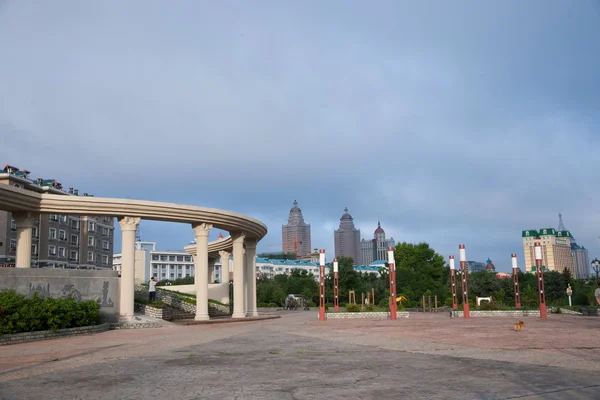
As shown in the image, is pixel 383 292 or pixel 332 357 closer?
pixel 332 357

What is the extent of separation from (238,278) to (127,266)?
25.6ft

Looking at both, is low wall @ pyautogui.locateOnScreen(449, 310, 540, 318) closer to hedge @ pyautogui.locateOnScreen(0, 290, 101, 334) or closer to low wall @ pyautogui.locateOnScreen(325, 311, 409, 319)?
low wall @ pyautogui.locateOnScreen(325, 311, 409, 319)

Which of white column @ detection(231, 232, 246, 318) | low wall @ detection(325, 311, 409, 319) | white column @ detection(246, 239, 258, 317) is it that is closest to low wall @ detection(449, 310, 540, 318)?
low wall @ detection(325, 311, 409, 319)

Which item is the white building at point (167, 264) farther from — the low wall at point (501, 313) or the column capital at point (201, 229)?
the low wall at point (501, 313)

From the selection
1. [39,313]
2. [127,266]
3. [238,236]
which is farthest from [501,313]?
[39,313]

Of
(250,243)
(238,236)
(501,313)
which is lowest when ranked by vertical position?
(501,313)

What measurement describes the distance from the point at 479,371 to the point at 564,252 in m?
206

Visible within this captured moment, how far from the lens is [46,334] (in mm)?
15391

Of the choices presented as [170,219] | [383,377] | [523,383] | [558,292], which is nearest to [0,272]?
[170,219]

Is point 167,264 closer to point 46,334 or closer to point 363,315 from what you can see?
point 363,315

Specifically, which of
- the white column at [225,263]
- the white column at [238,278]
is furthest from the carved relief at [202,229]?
the white column at [225,263]

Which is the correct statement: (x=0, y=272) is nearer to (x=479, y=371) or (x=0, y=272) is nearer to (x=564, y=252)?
(x=479, y=371)

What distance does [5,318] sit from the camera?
14.3 metres

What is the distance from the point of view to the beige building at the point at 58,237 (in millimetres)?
67688
